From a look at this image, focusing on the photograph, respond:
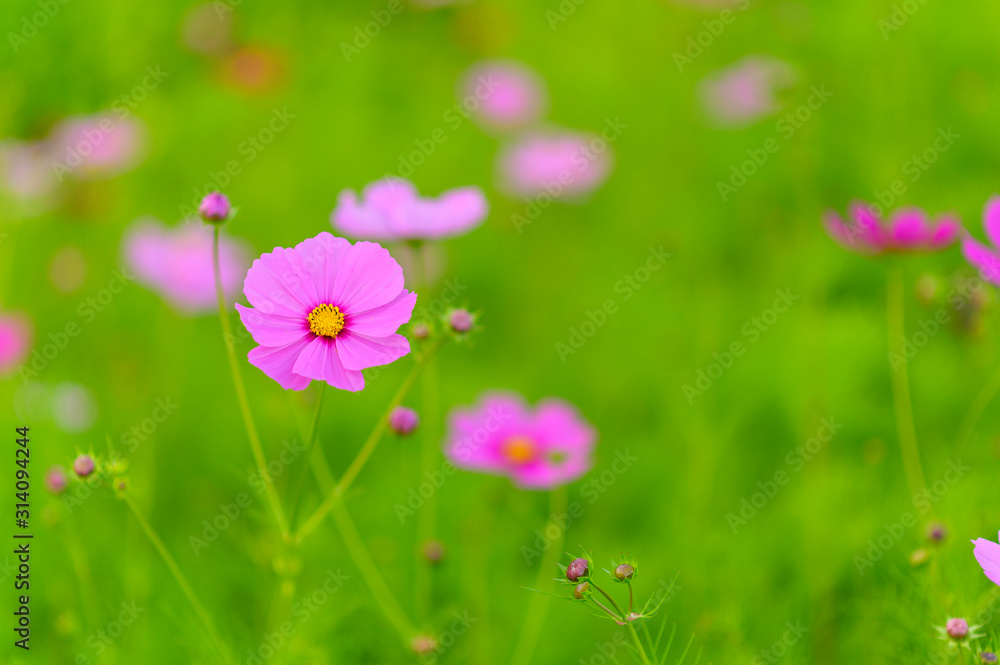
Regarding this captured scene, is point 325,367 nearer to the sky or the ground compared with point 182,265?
nearer to the sky

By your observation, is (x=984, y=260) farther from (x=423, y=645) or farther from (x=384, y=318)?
(x=423, y=645)

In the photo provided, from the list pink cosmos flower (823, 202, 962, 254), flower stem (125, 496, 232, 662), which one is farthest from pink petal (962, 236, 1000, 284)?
flower stem (125, 496, 232, 662)

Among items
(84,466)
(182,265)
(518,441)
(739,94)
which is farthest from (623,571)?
(739,94)

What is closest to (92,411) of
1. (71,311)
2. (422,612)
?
(71,311)

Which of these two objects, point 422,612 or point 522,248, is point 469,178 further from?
point 422,612

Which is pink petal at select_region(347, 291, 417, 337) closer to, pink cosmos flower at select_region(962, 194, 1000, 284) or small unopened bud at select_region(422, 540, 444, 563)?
small unopened bud at select_region(422, 540, 444, 563)

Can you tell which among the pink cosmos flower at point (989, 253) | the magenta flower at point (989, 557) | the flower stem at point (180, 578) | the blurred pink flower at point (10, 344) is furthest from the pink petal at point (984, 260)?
the blurred pink flower at point (10, 344)
